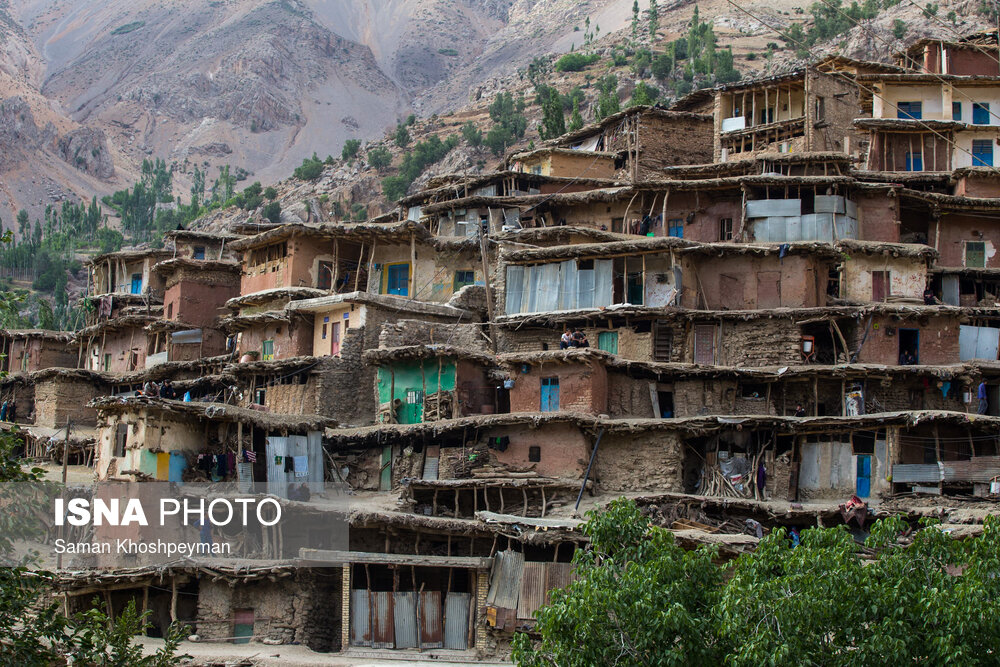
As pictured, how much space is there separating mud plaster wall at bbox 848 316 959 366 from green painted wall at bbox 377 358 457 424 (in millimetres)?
11093

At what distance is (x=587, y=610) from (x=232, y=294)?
3006cm

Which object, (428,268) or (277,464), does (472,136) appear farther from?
(277,464)

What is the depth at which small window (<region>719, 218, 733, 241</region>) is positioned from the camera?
36.2m

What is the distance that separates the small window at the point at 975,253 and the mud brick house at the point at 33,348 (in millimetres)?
32551

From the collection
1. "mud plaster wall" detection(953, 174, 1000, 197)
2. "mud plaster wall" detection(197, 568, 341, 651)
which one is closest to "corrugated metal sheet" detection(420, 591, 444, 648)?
"mud plaster wall" detection(197, 568, 341, 651)

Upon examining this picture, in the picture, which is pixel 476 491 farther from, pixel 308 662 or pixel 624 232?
pixel 624 232

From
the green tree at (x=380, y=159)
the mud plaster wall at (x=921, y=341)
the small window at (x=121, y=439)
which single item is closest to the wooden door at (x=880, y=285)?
the mud plaster wall at (x=921, y=341)

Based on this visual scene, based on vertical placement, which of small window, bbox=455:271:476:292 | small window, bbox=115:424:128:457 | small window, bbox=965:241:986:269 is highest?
small window, bbox=965:241:986:269

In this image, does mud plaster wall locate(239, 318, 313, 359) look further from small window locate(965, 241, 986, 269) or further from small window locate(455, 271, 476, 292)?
small window locate(965, 241, 986, 269)

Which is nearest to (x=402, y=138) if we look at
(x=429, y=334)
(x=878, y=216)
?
(x=429, y=334)

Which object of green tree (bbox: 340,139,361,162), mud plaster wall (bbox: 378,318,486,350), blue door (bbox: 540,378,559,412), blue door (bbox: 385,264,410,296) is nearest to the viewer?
blue door (bbox: 540,378,559,412)

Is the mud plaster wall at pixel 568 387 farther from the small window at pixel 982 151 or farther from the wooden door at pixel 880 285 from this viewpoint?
the small window at pixel 982 151

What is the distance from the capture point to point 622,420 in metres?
28.8

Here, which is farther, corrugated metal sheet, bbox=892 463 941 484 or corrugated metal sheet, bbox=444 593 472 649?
corrugated metal sheet, bbox=892 463 941 484
